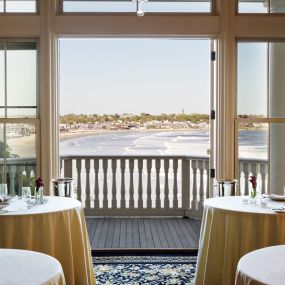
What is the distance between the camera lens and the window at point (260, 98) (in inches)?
183

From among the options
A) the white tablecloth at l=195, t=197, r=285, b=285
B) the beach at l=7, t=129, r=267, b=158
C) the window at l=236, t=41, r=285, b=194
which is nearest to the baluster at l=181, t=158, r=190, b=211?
the beach at l=7, t=129, r=267, b=158

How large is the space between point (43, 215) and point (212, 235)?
119 centimetres

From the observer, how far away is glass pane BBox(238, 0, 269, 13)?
4.66 m

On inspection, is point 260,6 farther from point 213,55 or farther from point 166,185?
point 166,185

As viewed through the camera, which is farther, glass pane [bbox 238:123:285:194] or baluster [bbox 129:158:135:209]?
baluster [bbox 129:158:135:209]

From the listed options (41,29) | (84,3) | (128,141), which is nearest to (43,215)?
(41,29)

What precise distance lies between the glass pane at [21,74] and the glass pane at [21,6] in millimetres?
361

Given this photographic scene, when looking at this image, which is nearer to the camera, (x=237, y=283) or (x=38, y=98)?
(x=237, y=283)

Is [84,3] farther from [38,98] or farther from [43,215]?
[43,215]

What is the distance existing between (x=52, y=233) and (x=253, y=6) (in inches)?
128

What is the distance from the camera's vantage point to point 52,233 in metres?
2.95

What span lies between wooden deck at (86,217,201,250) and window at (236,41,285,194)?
1179 millimetres

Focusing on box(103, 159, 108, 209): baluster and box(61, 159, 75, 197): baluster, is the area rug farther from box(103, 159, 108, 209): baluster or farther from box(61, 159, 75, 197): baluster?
box(61, 159, 75, 197): baluster

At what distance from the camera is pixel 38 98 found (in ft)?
15.0
